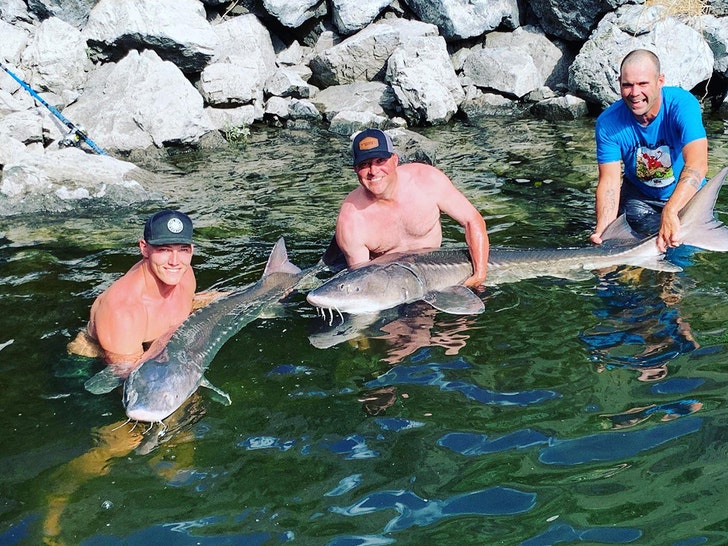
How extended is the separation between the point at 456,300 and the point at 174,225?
231 cm

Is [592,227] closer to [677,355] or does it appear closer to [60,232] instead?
[677,355]

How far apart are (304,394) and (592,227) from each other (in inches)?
188

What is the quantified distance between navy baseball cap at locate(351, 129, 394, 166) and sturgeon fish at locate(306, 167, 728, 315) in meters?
0.89

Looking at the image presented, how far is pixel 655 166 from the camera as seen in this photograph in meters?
7.74

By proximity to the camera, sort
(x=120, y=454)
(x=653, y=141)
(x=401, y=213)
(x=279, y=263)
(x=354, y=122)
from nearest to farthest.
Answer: (x=120, y=454)
(x=401, y=213)
(x=279, y=263)
(x=653, y=141)
(x=354, y=122)

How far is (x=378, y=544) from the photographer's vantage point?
379 cm

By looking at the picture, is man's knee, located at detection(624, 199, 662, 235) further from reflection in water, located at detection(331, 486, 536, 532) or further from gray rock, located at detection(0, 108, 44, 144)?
gray rock, located at detection(0, 108, 44, 144)

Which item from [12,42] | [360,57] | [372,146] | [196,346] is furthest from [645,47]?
[196,346]

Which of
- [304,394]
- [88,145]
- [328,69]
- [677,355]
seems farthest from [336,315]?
[328,69]

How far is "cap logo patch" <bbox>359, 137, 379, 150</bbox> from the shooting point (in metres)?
6.39

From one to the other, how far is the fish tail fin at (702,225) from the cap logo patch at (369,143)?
104 inches

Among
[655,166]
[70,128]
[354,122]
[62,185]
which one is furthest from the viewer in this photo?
[354,122]

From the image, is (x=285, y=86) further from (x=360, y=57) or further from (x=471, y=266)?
(x=471, y=266)

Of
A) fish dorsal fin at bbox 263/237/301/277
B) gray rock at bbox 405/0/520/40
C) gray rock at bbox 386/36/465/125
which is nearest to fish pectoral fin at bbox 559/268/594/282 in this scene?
Result: fish dorsal fin at bbox 263/237/301/277
